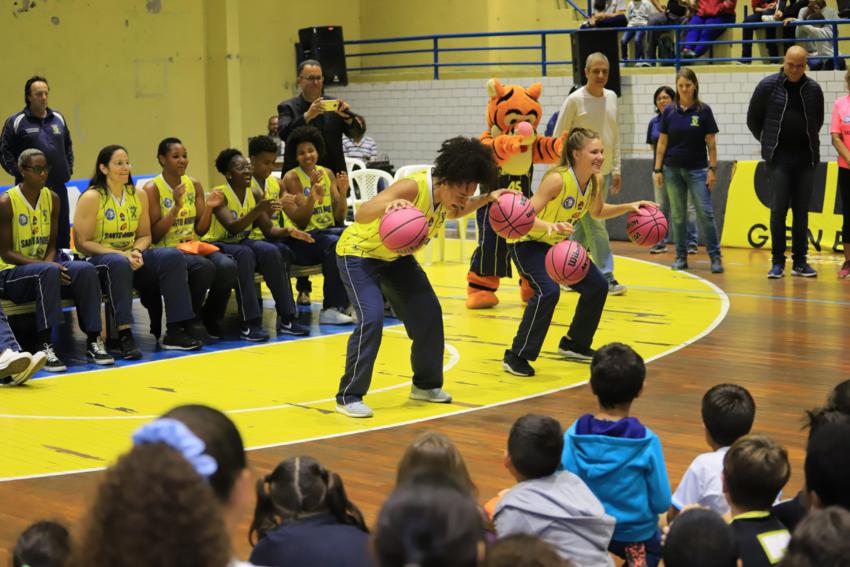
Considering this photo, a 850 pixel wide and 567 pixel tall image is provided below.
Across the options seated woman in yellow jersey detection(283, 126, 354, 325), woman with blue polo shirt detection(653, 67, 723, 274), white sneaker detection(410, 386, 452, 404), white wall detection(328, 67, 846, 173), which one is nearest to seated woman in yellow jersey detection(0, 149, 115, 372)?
seated woman in yellow jersey detection(283, 126, 354, 325)

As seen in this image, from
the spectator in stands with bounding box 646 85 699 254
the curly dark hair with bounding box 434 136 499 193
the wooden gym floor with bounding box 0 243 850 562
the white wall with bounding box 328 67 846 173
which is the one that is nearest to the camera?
the wooden gym floor with bounding box 0 243 850 562

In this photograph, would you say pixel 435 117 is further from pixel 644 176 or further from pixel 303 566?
pixel 303 566

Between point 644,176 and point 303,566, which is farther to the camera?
point 644,176

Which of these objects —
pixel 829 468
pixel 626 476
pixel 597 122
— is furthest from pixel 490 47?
pixel 829 468

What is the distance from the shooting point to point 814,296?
1058 cm

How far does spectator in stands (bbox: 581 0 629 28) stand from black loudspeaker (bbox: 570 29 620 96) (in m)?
1.36

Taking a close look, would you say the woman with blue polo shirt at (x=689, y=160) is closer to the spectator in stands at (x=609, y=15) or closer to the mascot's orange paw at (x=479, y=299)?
the mascot's orange paw at (x=479, y=299)

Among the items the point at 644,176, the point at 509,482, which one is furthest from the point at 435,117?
the point at 509,482

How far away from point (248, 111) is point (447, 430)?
13804mm

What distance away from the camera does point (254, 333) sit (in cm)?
929

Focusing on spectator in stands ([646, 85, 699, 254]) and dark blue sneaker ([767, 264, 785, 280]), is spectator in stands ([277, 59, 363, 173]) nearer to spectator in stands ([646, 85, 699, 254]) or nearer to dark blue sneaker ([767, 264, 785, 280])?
dark blue sneaker ([767, 264, 785, 280])

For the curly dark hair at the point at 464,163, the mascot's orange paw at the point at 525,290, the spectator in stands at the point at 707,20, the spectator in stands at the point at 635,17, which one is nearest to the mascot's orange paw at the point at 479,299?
the mascot's orange paw at the point at 525,290

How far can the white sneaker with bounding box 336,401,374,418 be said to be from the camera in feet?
22.7

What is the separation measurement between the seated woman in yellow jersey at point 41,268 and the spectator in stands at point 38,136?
338cm
